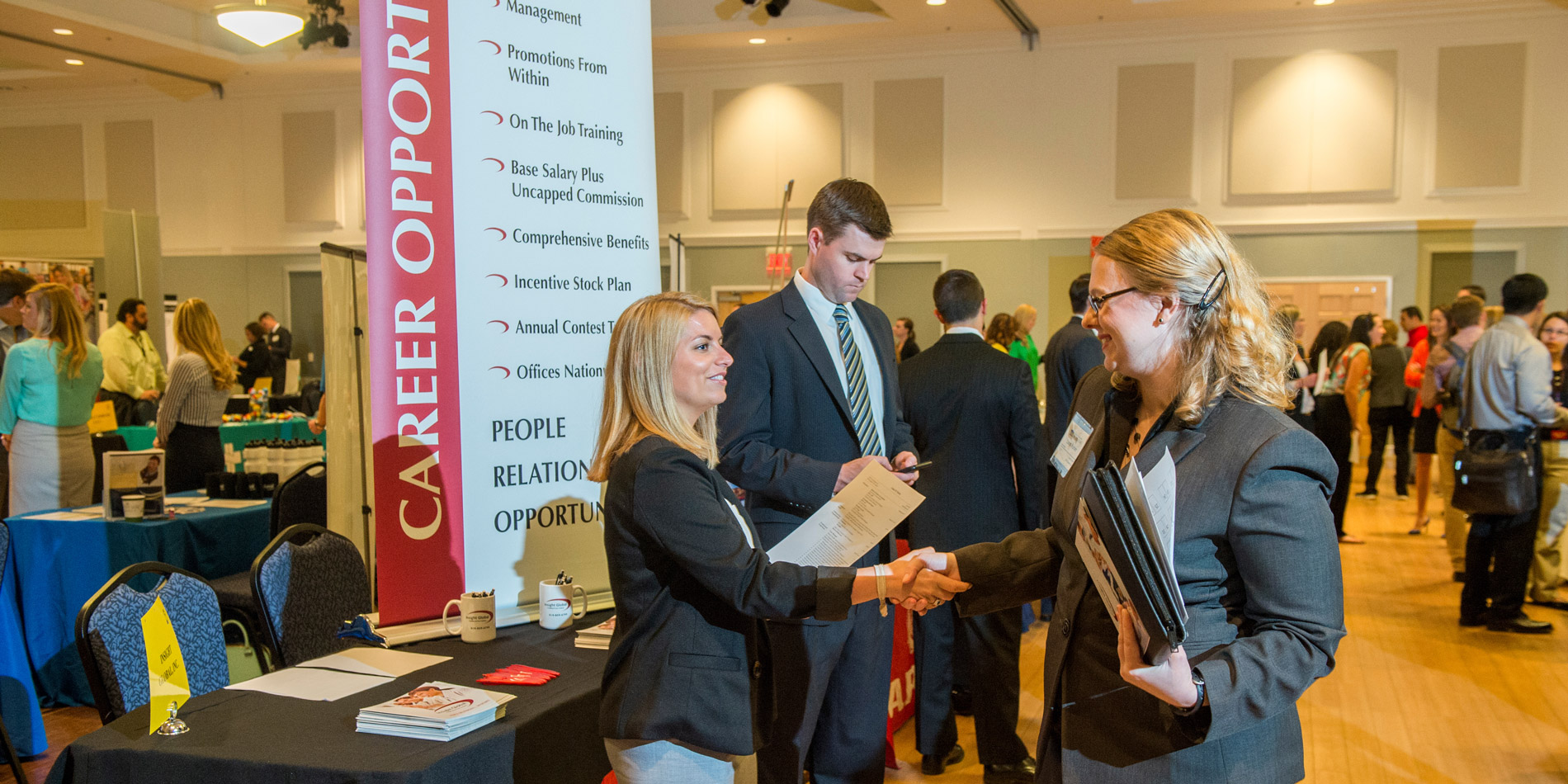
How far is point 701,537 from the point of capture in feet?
5.15

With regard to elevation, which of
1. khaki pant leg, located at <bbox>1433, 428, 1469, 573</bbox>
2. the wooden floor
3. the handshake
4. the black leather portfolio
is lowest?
the wooden floor

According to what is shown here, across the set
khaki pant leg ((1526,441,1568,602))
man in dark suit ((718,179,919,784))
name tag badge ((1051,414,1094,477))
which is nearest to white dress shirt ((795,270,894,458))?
man in dark suit ((718,179,919,784))

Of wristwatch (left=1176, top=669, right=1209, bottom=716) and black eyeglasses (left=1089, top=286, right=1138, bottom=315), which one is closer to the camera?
wristwatch (left=1176, top=669, right=1209, bottom=716)

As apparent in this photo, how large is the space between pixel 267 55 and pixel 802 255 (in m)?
7.31

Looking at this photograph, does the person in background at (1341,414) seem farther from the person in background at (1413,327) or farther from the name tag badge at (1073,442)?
the name tag badge at (1073,442)

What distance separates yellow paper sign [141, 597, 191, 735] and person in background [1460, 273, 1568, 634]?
18.5ft

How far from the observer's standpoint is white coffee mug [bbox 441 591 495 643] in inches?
92.7

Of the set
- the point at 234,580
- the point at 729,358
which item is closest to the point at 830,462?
the point at 729,358

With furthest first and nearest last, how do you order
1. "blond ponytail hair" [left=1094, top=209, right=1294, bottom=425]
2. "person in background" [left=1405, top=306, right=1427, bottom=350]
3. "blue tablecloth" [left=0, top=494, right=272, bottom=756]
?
"person in background" [left=1405, top=306, right=1427, bottom=350] → "blue tablecloth" [left=0, top=494, right=272, bottom=756] → "blond ponytail hair" [left=1094, top=209, right=1294, bottom=425]

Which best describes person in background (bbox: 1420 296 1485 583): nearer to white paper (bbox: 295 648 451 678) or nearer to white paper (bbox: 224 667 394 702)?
white paper (bbox: 295 648 451 678)

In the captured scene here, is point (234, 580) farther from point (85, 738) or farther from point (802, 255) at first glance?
point (802, 255)

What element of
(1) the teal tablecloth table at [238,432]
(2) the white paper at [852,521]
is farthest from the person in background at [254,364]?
(2) the white paper at [852,521]

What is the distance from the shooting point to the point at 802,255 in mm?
12086

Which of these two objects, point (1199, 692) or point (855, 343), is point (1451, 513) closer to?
point (855, 343)
